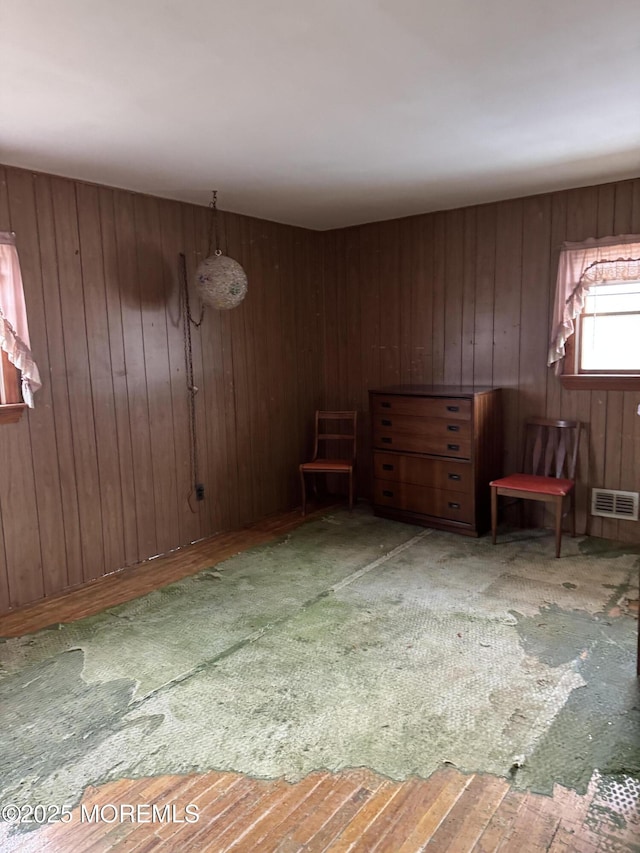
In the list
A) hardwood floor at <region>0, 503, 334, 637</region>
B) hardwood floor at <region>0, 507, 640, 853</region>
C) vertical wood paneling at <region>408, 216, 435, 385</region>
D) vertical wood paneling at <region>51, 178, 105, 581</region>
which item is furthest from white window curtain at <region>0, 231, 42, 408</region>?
vertical wood paneling at <region>408, 216, 435, 385</region>

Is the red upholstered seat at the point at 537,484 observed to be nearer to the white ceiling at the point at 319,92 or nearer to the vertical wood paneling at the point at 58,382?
the white ceiling at the point at 319,92

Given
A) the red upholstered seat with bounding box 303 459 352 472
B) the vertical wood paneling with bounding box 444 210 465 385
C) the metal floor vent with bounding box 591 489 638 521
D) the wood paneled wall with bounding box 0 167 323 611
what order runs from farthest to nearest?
the red upholstered seat with bounding box 303 459 352 472
the vertical wood paneling with bounding box 444 210 465 385
the metal floor vent with bounding box 591 489 638 521
the wood paneled wall with bounding box 0 167 323 611

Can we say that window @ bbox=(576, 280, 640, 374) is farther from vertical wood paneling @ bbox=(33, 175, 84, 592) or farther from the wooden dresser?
vertical wood paneling @ bbox=(33, 175, 84, 592)

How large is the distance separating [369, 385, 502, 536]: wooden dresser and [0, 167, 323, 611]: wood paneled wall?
94 centimetres

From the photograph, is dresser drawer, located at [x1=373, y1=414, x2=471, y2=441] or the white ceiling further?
dresser drawer, located at [x1=373, y1=414, x2=471, y2=441]

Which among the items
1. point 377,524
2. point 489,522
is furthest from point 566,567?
point 377,524

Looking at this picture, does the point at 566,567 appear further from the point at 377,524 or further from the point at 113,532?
the point at 113,532

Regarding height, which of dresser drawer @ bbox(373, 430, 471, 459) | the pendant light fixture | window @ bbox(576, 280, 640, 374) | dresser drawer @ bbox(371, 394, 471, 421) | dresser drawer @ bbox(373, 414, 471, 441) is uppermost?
the pendant light fixture

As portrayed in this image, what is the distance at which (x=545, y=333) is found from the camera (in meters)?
4.08

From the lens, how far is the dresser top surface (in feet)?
13.1

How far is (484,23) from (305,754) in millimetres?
2411

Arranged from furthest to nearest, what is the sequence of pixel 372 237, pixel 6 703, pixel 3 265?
pixel 372 237, pixel 3 265, pixel 6 703

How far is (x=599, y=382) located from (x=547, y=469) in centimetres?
67

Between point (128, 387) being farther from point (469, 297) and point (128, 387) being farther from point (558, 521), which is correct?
point (558, 521)
